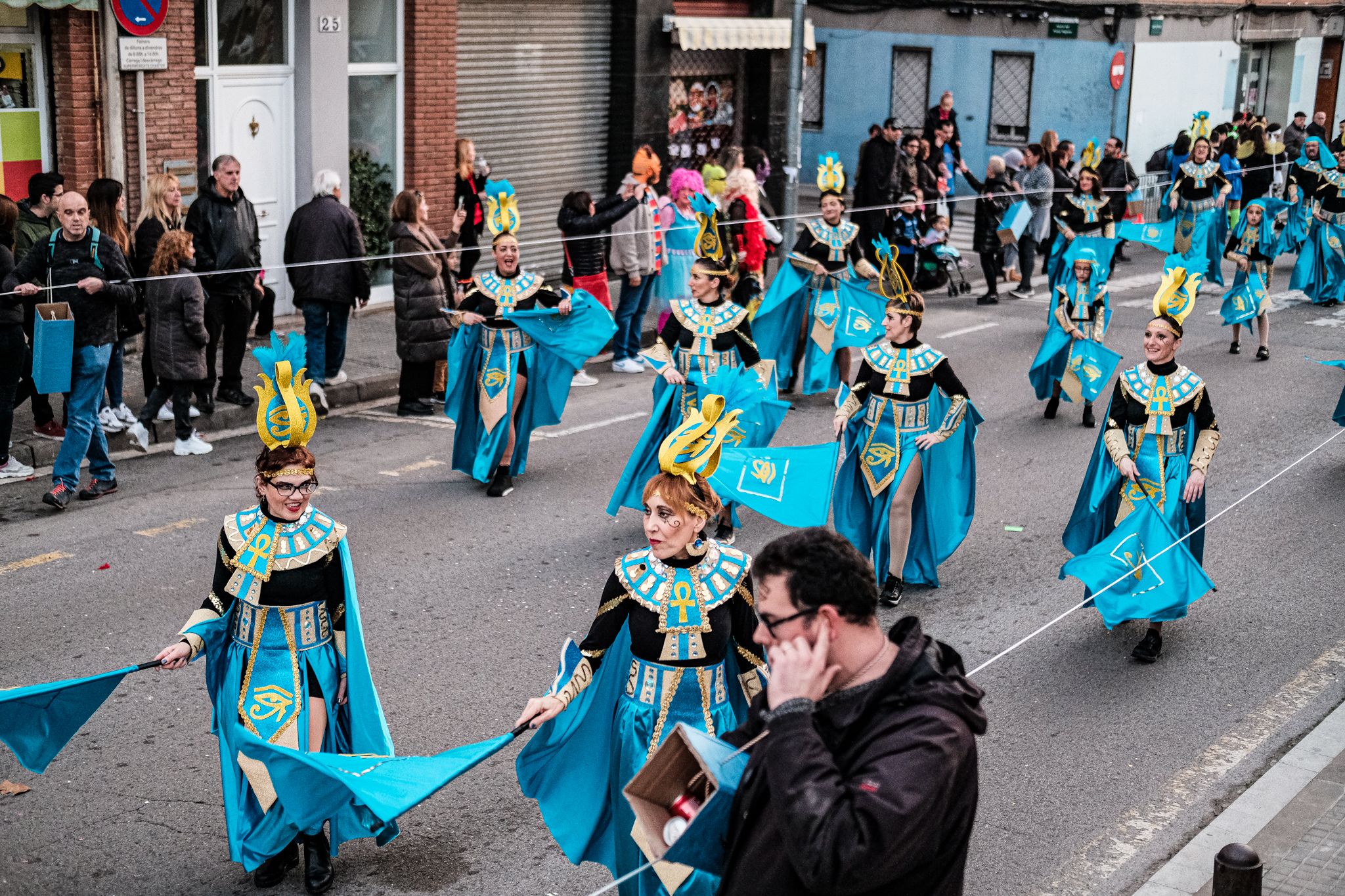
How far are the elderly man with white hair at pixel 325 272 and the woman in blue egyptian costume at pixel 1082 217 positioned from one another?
20.2 feet

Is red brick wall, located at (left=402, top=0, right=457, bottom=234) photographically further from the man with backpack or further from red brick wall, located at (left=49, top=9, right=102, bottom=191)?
the man with backpack

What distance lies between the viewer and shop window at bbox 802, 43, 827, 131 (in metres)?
30.9

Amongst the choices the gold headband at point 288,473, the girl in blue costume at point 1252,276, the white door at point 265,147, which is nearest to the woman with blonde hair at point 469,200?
the white door at point 265,147

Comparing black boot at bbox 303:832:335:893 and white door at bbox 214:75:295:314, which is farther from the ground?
white door at bbox 214:75:295:314

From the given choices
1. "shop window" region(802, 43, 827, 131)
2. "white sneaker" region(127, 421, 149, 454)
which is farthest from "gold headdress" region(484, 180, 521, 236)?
"shop window" region(802, 43, 827, 131)

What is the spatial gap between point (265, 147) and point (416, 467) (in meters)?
5.51

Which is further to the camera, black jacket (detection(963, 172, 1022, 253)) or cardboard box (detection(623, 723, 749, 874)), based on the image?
black jacket (detection(963, 172, 1022, 253))

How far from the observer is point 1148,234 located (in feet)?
51.0

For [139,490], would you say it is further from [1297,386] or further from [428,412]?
[1297,386]

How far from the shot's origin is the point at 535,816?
6.60 metres

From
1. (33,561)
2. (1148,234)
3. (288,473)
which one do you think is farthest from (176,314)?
(1148,234)

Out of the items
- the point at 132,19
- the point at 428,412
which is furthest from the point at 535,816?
the point at 132,19

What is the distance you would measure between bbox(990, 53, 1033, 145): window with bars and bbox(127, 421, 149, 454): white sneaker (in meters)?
20.8

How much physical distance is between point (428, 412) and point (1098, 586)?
6.84 meters
